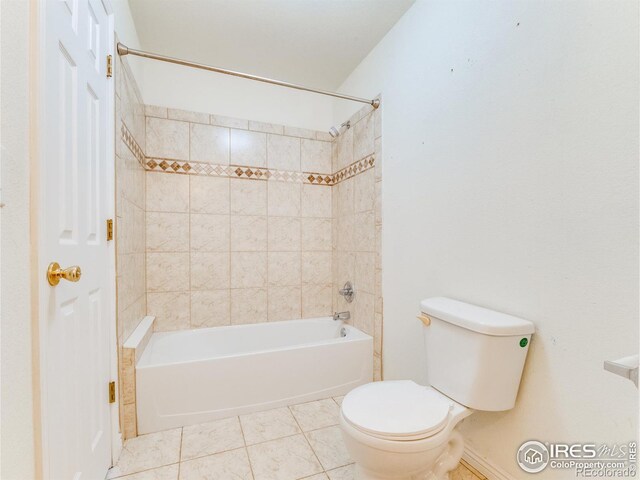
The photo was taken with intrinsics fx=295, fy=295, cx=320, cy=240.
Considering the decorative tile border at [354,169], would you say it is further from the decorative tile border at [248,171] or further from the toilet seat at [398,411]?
the toilet seat at [398,411]

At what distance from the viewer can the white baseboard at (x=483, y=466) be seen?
1.22 metres

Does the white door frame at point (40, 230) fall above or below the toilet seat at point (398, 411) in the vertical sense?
above

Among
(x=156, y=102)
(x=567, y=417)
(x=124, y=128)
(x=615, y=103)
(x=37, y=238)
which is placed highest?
(x=156, y=102)

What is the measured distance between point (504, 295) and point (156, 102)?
257cm

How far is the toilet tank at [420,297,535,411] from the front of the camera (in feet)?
3.54

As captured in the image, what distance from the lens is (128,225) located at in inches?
66.4

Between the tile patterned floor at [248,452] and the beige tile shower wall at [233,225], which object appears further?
the beige tile shower wall at [233,225]

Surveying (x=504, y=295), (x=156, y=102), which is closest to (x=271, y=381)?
(x=504, y=295)

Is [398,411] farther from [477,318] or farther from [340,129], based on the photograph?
[340,129]

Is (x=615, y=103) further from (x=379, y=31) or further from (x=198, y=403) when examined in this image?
(x=198, y=403)

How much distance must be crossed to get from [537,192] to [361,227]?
4.13 feet

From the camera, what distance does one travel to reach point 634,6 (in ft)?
2.75
